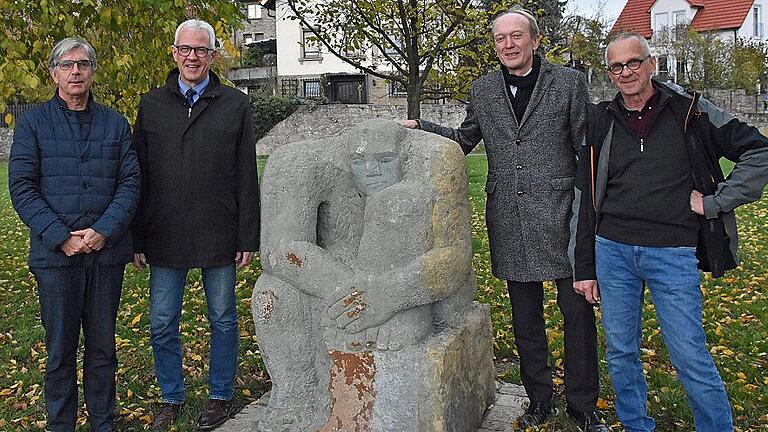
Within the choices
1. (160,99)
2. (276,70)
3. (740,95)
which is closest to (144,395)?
(160,99)

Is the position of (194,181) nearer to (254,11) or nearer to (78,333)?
(78,333)

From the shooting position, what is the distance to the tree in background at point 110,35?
625 centimetres

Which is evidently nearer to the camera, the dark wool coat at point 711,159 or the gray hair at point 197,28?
the dark wool coat at point 711,159

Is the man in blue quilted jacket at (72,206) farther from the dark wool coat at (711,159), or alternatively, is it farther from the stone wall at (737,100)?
the stone wall at (737,100)

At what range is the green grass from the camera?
464 cm

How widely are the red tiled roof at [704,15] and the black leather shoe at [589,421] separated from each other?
1220 inches

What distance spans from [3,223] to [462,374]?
11.1 metres

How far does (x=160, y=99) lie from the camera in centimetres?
427

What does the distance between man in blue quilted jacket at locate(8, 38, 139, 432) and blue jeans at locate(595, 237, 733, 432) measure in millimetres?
2391

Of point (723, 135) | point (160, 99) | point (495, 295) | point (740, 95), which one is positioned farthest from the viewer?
point (740, 95)

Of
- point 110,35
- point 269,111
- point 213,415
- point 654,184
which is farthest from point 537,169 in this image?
point 269,111

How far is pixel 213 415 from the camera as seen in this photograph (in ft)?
14.4

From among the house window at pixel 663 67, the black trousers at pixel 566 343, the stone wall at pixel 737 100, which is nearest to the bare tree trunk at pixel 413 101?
the black trousers at pixel 566 343

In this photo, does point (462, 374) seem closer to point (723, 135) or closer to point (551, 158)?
point (551, 158)
